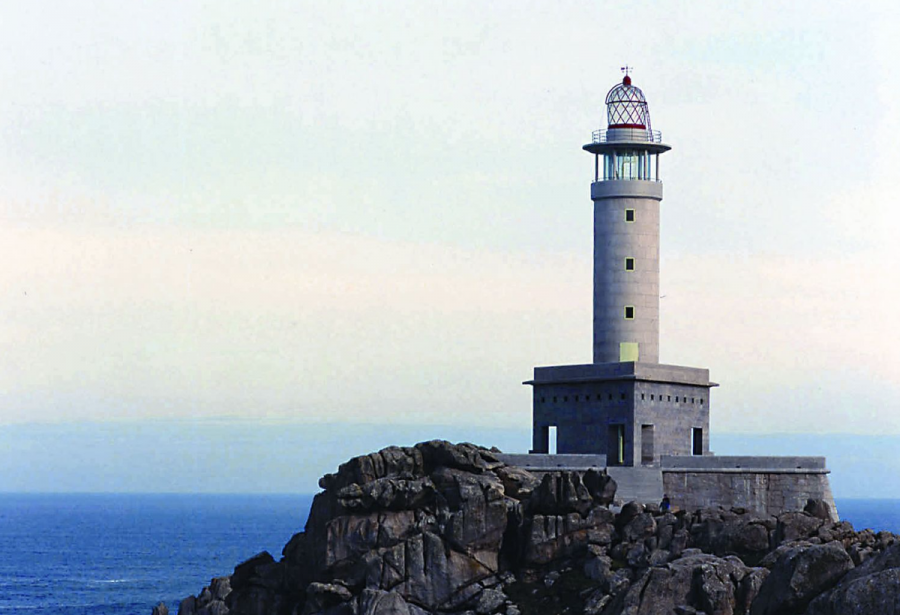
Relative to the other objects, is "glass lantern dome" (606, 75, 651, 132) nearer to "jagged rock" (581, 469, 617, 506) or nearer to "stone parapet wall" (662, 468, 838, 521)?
"stone parapet wall" (662, 468, 838, 521)

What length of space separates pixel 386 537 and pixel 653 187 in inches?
823

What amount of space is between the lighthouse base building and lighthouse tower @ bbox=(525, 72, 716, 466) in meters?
0.04

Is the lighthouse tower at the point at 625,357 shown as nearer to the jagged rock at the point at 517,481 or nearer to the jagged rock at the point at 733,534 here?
the jagged rock at the point at 517,481

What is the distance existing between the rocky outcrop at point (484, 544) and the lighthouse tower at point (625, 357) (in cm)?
626

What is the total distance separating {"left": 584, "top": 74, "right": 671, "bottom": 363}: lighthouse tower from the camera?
6806 centimetres

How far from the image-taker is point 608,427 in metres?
65.1

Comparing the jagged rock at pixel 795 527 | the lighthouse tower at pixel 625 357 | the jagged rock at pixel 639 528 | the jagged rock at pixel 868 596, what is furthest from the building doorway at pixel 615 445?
the jagged rock at pixel 868 596

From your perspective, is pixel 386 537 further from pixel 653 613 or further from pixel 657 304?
pixel 657 304

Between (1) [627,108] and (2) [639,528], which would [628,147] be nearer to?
(1) [627,108]

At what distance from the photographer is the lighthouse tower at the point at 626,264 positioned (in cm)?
6806

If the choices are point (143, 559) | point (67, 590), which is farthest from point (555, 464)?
point (143, 559)

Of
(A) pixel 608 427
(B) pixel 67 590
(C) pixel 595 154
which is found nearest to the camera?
(A) pixel 608 427

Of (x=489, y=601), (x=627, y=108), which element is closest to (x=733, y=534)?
(x=489, y=601)

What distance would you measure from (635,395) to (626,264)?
6.64m
